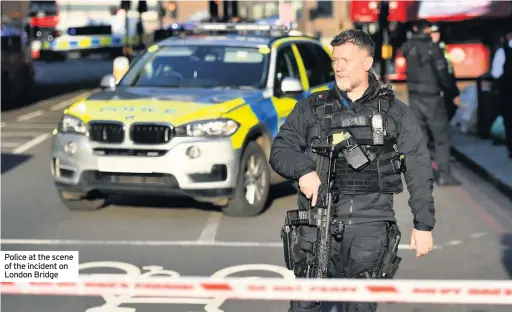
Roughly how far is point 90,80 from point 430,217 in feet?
104

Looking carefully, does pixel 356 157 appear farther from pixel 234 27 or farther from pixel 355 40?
pixel 234 27

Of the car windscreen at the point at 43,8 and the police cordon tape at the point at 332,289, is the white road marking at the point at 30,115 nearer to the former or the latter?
the police cordon tape at the point at 332,289

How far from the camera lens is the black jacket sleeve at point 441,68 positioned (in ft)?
34.2

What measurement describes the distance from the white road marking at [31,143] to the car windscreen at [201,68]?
501 centimetres

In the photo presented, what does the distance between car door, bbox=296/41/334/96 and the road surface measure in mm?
1216

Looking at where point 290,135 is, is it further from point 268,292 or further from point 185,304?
point 185,304

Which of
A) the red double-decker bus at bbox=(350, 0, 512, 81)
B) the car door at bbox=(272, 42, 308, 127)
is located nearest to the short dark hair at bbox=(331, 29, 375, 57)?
the car door at bbox=(272, 42, 308, 127)

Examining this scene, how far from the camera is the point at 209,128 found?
334 inches

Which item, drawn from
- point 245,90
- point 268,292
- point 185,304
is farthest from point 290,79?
point 268,292

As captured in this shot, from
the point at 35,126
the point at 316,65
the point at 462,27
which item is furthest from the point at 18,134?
the point at 462,27

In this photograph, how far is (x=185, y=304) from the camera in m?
6.12

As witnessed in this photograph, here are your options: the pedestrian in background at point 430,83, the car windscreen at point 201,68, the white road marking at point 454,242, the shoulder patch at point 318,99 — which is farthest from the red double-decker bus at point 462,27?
the shoulder patch at point 318,99

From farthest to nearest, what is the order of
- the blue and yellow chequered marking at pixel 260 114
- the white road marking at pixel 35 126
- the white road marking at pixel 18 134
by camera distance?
the white road marking at pixel 35 126 < the white road marking at pixel 18 134 < the blue and yellow chequered marking at pixel 260 114

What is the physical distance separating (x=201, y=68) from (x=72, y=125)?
1611 mm
